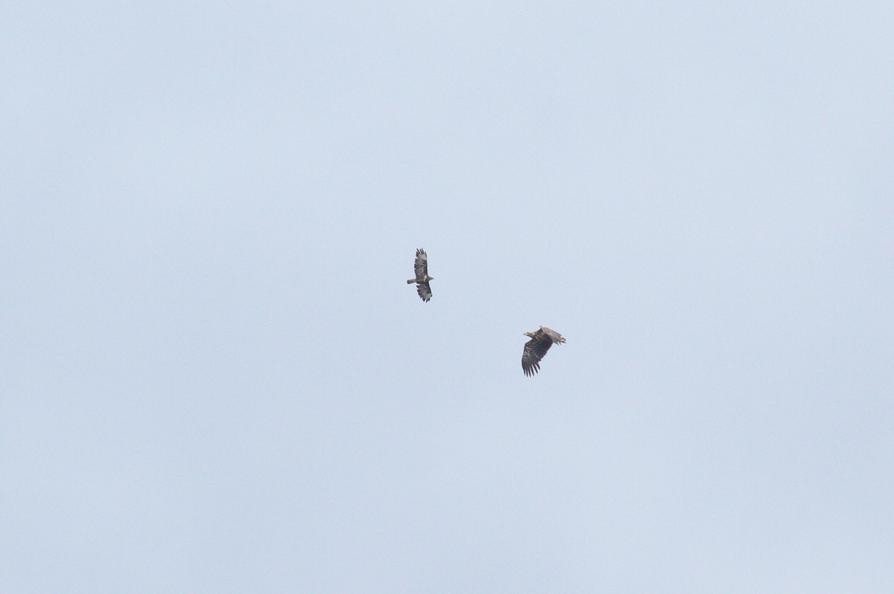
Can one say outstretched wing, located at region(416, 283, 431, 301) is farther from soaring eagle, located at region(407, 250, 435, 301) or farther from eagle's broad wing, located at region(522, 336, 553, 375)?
eagle's broad wing, located at region(522, 336, 553, 375)

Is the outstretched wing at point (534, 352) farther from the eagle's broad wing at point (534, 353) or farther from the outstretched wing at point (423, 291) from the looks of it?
the outstretched wing at point (423, 291)

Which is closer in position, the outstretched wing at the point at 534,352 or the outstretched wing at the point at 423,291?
the outstretched wing at the point at 534,352

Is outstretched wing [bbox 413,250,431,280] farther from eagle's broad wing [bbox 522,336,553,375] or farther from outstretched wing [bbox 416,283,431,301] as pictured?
eagle's broad wing [bbox 522,336,553,375]

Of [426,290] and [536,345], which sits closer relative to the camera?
[536,345]

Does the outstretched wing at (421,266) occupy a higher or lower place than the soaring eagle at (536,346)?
higher

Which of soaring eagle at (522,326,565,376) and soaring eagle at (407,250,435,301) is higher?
soaring eagle at (407,250,435,301)

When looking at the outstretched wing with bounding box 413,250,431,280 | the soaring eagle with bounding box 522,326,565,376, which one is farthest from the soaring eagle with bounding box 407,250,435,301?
the soaring eagle with bounding box 522,326,565,376

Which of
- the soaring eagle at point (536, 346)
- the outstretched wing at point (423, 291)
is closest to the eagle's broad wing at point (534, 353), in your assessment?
the soaring eagle at point (536, 346)

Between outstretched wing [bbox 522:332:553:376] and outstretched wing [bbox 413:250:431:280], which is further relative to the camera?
outstretched wing [bbox 413:250:431:280]
